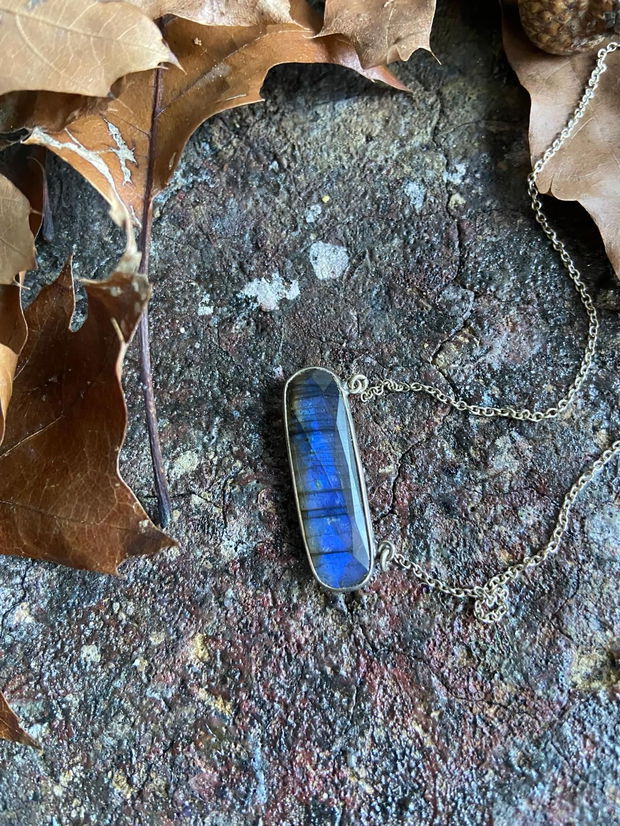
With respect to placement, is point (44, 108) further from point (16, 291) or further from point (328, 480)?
point (328, 480)

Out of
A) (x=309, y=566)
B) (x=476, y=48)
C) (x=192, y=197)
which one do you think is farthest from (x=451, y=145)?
(x=309, y=566)

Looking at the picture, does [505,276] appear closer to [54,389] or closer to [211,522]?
[211,522]

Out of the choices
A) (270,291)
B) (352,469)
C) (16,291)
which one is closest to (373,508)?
(352,469)

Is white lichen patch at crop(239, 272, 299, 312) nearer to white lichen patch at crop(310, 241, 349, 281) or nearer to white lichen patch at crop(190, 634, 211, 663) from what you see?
white lichen patch at crop(310, 241, 349, 281)

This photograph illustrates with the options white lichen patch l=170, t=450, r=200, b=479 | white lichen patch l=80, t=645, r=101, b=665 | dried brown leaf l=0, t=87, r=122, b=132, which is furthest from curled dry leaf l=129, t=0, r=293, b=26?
white lichen patch l=80, t=645, r=101, b=665

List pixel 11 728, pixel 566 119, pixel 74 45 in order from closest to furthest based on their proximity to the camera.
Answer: pixel 74 45 < pixel 11 728 < pixel 566 119

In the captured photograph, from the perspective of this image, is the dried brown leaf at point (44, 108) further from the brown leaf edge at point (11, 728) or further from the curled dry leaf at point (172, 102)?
the brown leaf edge at point (11, 728)

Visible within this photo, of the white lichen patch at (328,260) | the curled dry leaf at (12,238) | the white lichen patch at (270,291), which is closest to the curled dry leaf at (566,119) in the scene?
the white lichen patch at (328,260)
